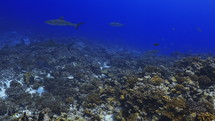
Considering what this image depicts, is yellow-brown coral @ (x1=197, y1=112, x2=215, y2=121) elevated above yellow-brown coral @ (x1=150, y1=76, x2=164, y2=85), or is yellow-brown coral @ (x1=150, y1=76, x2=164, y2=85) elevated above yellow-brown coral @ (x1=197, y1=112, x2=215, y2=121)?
yellow-brown coral @ (x1=197, y1=112, x2=215, y2=121)

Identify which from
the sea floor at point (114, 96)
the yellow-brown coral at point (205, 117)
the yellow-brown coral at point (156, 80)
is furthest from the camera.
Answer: the yellow-brown coral at point (156, 80)

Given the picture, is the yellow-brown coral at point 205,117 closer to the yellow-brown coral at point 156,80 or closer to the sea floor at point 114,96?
the sea floor at point 114,96

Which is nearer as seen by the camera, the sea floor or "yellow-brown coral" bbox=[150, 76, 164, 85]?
the sea floor

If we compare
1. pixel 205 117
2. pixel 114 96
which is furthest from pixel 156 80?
pixel 205 117

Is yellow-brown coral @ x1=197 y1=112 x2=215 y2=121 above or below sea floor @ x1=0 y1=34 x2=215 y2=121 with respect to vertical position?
above

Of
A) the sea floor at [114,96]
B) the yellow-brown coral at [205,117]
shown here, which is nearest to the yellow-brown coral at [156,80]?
the sea floor at [114,96]

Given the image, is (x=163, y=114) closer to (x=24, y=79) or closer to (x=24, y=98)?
(x=24, y=98)

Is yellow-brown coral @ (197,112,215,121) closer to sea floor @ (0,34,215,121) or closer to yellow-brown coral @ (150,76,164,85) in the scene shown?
sea floor @ (0,34,215,121)

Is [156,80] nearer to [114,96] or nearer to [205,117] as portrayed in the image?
[114,96]

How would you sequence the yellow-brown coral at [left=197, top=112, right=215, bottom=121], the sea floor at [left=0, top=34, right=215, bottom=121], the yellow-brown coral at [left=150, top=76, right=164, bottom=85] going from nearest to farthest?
1. the yellow-brown coral at [left=197, top=112, right=215, bottom=121]
2. the sea floor at [left=0, top=34, right=215, bottom=121]
3. the yellow-brown coral at [left=150, top=76, right=164, bottom=85]

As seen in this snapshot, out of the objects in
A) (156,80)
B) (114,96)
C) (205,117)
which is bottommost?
(114,96)

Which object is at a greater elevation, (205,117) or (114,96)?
(205,117)

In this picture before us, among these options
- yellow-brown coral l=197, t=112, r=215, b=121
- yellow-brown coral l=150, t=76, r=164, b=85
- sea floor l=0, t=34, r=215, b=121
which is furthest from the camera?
yellow-brown coral l=150, t=76, r=164, b=85

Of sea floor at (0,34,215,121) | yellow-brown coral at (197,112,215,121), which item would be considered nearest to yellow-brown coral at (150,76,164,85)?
sea floor at (0,34,215,121)
